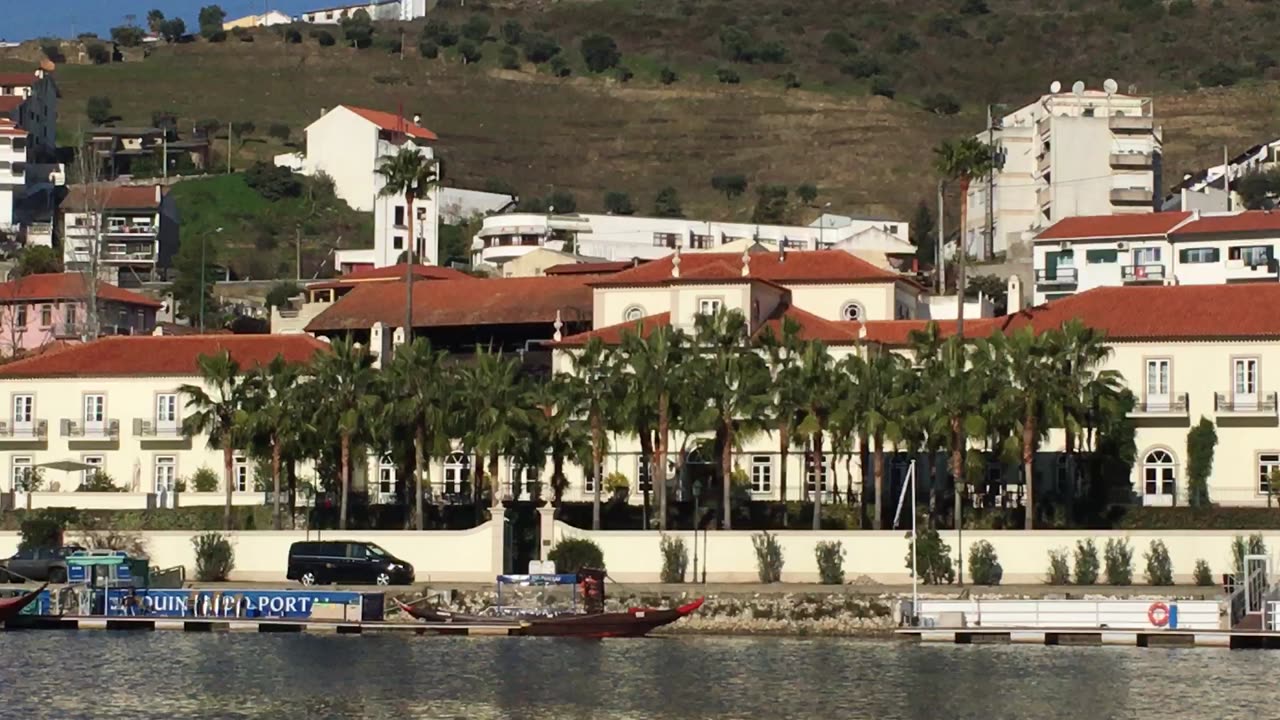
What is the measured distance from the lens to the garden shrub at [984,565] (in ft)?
250

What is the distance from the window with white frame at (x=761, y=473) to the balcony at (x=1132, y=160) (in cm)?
6490

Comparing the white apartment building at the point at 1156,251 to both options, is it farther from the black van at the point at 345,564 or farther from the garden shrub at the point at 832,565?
the black van at the point at 345,564

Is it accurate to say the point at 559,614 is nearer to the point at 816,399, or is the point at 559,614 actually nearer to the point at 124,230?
the point at 816,399

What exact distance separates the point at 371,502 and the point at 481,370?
9735 millimetres

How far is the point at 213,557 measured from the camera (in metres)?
81.8

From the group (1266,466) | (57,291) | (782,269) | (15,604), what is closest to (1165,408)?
(1266,466)

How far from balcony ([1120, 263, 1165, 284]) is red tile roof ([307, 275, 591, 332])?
29740 mm

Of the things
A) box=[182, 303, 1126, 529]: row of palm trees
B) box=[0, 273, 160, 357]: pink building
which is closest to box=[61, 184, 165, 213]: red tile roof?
box=[0, 273, 160, 357]: pink building

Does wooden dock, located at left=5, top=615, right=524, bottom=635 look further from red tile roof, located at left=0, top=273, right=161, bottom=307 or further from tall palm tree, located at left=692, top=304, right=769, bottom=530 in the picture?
red tile roof, located at left=0, top=273, right=161, bottom=307

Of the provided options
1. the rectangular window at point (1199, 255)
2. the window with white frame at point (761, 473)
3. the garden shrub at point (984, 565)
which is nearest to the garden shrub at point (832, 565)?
the garden shrub at point (984, 565)

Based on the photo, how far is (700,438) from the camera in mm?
85125

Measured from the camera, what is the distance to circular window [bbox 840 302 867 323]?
10000cm

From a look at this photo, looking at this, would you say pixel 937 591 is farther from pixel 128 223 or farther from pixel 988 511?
pixel 128 223

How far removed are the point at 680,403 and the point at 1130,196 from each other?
243 feet
